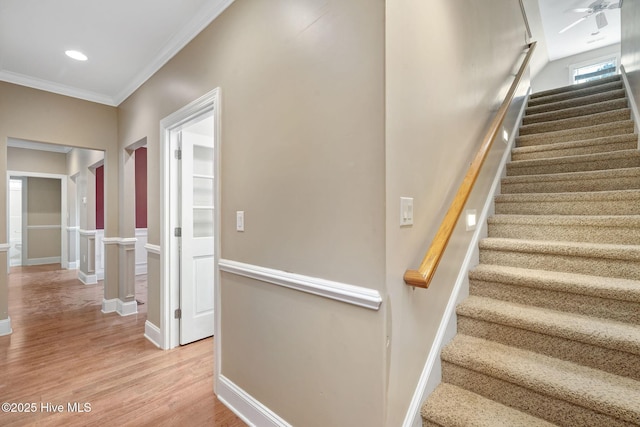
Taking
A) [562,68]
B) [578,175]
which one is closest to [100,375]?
[578,175]

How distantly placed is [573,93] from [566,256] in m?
3.20

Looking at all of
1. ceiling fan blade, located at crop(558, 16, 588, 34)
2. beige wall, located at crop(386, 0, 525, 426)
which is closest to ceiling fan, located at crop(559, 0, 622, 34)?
ceiling fan blade, located at crop(558, 16, 588, 34)

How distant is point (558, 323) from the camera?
151 centimetres

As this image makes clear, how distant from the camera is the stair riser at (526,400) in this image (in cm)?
122

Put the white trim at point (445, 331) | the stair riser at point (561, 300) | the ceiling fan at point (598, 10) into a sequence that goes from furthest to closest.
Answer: the ceiling fan at point (598, 10) → the stair riser at point (561, 300) → the white trim at point (445, 331)

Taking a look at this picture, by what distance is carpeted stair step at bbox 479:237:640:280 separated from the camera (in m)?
1.69

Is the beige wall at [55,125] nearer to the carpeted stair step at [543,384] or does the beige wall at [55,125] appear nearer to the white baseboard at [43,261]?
the carpeted stair step at [543,384]

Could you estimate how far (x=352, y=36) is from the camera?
128 cm

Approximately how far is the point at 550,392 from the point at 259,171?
1.78 metres

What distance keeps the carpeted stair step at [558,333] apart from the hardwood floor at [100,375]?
1.59 meters

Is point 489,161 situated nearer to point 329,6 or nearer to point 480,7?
point 480,7

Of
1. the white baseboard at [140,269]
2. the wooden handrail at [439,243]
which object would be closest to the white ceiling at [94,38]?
the wooden handrail at [439,243]

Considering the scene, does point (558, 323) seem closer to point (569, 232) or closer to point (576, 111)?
point (569, 232)

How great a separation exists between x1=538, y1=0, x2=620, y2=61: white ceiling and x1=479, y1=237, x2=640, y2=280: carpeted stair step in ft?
13.7
